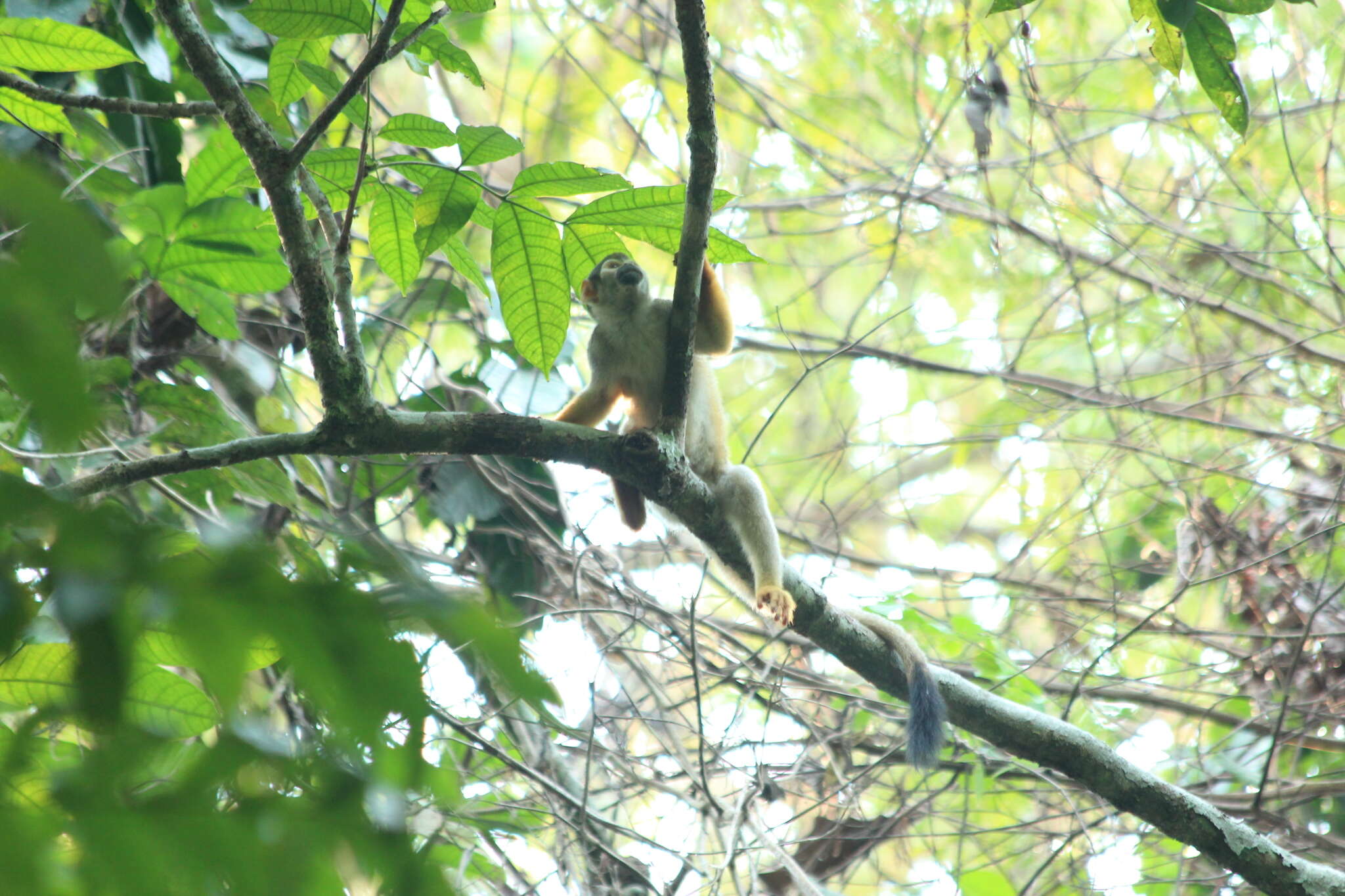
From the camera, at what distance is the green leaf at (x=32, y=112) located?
2.41 meters

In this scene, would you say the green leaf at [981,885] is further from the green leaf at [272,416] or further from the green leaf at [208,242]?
the green leaf at [208,242]

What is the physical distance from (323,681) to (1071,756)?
129 inches

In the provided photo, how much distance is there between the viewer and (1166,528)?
557 centimetres

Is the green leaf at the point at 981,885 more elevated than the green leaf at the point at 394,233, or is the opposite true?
the green leaf at the point at 394,233

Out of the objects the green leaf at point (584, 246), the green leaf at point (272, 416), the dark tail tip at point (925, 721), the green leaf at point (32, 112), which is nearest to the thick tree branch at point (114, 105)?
the green leaf at point (32, 112)

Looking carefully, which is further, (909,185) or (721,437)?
(909,185)

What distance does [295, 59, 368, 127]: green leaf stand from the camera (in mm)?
2281

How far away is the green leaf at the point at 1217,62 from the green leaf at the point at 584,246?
4.75 ft

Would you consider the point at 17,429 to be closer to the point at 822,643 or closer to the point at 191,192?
the point at 191,192

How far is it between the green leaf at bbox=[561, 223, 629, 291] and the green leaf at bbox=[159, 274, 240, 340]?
Result: 1239mm

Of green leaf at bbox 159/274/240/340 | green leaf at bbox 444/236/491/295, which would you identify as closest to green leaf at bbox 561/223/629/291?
green leaf at bbox 444/236/491/295

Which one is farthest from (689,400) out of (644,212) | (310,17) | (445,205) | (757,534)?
(310,17)

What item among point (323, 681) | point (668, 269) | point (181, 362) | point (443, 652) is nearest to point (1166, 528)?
point (668, 269)

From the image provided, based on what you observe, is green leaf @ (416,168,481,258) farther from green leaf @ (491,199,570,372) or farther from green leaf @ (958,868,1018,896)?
green leaf @ (958,868,1018,896)
